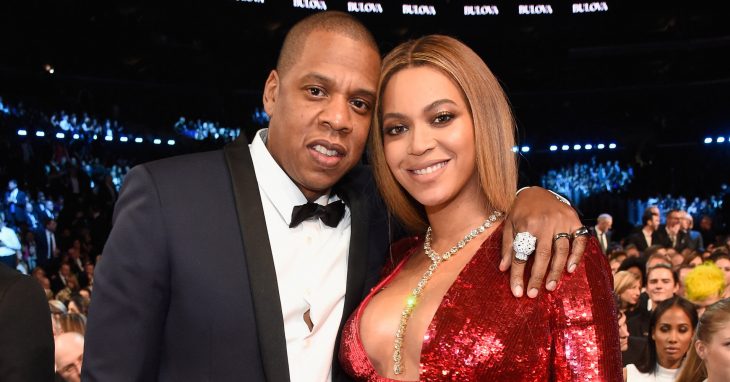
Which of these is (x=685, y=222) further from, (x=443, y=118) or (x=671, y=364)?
(x=443, y=118)

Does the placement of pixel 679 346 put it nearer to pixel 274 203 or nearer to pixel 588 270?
pixel 588 270

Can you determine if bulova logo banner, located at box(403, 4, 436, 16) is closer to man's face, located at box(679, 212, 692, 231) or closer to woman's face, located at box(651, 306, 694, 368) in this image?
man's face, located at box(679, 212, 692, 231)

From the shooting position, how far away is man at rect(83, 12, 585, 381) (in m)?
1.74

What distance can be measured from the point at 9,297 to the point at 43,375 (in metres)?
0.18

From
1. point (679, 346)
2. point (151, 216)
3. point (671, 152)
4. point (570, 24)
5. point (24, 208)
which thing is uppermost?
point (570, 24)

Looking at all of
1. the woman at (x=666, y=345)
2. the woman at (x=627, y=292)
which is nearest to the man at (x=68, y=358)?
the woman at (x=666, y=345)

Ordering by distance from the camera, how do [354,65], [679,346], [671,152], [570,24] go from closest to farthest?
[354,65]
[679,346]
[671,152]
[570,24]

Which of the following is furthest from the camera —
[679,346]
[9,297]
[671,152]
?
[671,152]

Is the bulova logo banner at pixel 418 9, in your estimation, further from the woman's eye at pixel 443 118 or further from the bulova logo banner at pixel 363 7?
the woman's eye at pixel 443 118

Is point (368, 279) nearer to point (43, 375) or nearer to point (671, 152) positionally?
point (43, 375)

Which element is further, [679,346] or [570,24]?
[570,24]

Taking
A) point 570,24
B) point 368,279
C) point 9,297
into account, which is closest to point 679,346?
point 368,279

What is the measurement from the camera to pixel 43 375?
65.6 inches

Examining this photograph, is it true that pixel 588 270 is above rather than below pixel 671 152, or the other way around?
below
